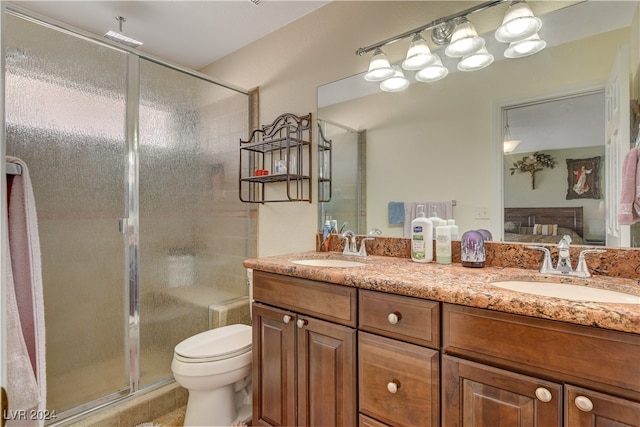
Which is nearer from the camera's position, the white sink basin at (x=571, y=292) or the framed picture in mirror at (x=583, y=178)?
the white sink basin at (x=571, y=292)

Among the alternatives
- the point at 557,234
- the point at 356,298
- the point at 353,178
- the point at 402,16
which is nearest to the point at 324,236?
the point at 353,178

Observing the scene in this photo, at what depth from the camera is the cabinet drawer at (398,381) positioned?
3.10ft

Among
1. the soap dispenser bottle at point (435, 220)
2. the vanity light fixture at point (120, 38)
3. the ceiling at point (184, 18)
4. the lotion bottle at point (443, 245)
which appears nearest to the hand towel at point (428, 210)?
the soap dispenser bottle at point (435, 220)

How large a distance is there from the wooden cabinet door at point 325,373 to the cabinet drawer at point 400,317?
0.36ft

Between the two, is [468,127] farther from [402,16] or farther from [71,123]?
[71,123]

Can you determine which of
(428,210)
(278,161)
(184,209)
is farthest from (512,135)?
(184,209)

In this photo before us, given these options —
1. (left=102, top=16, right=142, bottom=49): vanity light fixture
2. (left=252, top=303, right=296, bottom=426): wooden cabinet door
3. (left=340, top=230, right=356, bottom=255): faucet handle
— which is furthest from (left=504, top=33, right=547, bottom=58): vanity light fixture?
(left=102, top=16, right=142, bottom=49): vanity light fixture

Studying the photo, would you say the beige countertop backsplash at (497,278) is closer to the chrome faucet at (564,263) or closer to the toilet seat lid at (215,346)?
the chrome faucet at (564,263)

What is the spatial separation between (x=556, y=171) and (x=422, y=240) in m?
0.58

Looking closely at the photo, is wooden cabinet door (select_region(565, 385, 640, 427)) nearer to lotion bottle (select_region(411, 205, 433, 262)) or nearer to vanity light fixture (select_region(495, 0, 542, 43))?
lotion bottle (select_region(411, 205, 433, 262))

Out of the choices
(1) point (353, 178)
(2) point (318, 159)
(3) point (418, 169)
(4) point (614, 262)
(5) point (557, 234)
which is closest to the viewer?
(4) point (614, 262)

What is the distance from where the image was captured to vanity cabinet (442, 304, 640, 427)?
70 centimetres

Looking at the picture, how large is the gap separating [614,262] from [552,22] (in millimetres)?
950

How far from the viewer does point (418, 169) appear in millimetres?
1577
